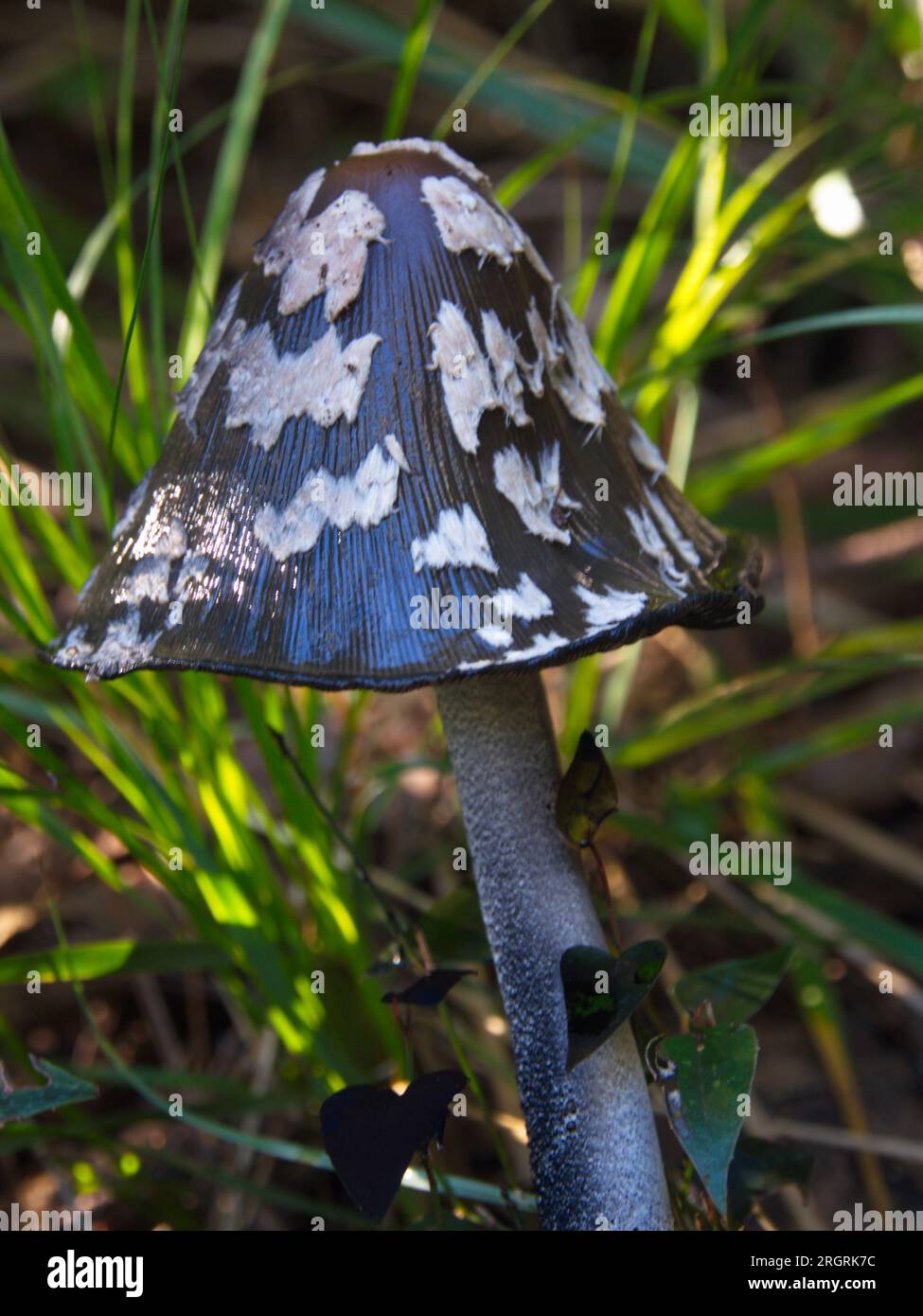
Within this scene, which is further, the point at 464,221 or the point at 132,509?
the point at 132,509

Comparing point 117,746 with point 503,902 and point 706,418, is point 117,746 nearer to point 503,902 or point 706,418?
point 503,902

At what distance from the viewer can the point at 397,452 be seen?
4.47 ft

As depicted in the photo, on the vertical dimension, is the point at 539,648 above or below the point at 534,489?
below

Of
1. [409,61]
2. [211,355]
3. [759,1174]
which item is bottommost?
[759,1174]

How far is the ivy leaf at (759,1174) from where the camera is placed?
5.66 feet

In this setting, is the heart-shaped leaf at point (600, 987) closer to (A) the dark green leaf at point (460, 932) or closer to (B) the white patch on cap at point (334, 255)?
(A) the dark green leaf at point (460, 932)

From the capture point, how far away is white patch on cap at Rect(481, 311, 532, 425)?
1427 mm

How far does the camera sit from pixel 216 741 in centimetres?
200

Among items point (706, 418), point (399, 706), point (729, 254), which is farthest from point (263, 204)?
point (729, 254)

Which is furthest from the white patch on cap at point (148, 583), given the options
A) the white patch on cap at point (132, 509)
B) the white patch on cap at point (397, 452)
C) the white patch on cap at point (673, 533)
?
the white patch on cap at point (673, 533)

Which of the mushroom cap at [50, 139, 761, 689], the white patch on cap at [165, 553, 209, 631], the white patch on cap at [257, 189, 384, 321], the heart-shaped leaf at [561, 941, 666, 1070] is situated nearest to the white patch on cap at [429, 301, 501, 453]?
the mushroom cap at [50, 139, 761, 689]

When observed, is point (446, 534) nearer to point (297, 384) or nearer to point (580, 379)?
point (297, 384)

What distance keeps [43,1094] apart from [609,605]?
0.91 m

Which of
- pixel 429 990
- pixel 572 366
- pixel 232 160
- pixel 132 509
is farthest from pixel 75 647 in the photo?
pixel 232 160
